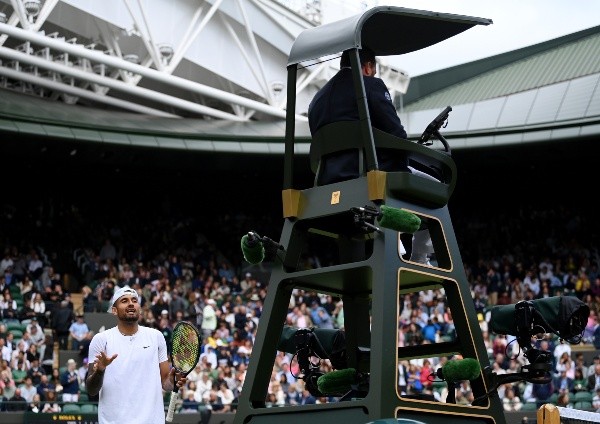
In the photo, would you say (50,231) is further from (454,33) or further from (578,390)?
(454,33)

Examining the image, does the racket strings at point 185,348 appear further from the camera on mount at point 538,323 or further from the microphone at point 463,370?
the camera on mount at point 538,323

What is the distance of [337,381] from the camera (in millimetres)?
6359

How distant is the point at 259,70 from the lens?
106 feet

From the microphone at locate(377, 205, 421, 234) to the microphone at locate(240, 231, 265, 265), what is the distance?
881mm

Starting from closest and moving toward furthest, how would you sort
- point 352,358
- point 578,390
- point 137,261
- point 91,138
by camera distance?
point 352,358 < point 578,390 < point 91,138 < point 137,261

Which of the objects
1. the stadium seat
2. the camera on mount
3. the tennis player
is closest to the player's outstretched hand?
the tennis player

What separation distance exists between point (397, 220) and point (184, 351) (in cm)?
200

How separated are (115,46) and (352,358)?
76.0ft

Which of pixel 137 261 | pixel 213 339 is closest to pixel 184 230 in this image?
pixel 137 261

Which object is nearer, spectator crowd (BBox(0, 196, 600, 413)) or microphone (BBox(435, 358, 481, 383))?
microphone (BBox(435, 358, 481, 383))

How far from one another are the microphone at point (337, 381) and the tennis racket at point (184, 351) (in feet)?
2.67

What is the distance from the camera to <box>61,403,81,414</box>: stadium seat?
1834cm

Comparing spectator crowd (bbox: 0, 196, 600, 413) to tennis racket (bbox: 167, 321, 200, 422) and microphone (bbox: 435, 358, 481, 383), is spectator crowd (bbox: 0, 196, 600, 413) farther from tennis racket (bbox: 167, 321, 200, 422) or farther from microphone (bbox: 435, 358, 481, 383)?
microphone (bbox: 435, 358, 481, 383)

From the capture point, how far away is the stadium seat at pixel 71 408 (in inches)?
722
